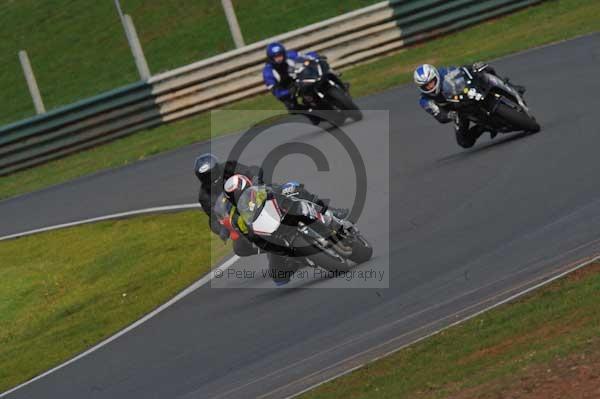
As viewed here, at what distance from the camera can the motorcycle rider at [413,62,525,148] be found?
15.7 m

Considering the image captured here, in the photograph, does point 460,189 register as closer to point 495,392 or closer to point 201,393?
point 201,393

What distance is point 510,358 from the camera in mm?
7969

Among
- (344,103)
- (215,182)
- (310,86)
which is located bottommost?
(344,103)

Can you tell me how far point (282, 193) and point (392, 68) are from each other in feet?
40.0

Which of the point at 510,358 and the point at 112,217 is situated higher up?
the point at 510,358

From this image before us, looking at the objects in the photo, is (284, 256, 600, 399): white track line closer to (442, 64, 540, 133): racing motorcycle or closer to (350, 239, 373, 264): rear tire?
(350, 239, 373, 264): rear tire

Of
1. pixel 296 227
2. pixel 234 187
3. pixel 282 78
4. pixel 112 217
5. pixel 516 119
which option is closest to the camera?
pixel 296 227

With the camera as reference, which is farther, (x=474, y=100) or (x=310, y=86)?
(x=310, y=86)

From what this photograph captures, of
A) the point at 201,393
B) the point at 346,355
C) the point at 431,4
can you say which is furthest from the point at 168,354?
the point at 431,4

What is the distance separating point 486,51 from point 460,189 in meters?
9.02

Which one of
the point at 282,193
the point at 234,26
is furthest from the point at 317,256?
the point at 234,26

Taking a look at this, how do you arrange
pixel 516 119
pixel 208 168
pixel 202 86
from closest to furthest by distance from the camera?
pixel 208 168
pixel 516 119
pixel 202 86

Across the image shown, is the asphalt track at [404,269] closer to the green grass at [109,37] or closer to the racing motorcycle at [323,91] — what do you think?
the racing motorcycle at [323,91]

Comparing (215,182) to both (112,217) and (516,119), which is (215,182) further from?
(112,217)
